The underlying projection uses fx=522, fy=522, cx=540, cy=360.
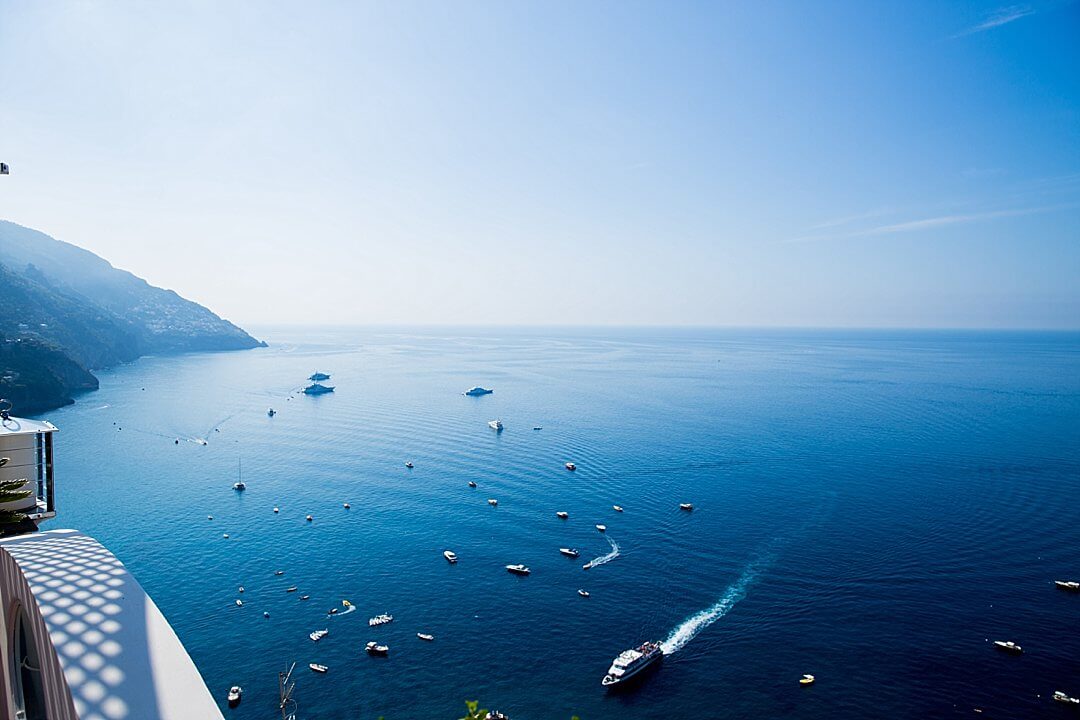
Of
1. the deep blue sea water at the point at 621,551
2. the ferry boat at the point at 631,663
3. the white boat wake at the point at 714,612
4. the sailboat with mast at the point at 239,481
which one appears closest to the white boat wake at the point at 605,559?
the deep blue sea water at the point at 621,551

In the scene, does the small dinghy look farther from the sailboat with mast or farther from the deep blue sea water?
the sailboat with mast

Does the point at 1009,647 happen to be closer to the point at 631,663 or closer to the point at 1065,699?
the point at 1065,699

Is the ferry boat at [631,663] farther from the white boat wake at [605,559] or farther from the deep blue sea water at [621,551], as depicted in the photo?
the white boat wake at [605,559]

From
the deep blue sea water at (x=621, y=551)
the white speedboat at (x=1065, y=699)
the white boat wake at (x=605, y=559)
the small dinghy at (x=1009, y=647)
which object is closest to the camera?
the white speedboat at (x=1065, y=699)

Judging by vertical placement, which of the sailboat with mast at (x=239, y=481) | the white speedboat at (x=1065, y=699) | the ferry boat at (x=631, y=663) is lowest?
the sailboat with mast at (x=239, y=481)

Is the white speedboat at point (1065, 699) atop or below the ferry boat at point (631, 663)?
atop

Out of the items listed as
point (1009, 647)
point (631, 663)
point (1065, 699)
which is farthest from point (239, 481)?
point (1065, 699)
